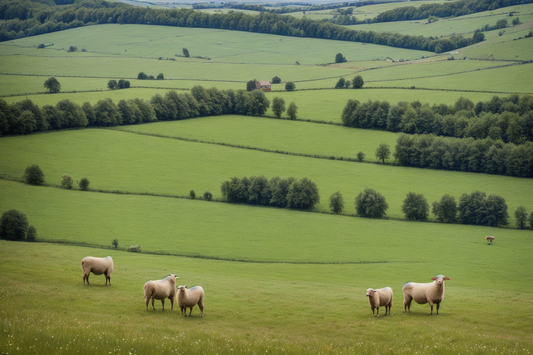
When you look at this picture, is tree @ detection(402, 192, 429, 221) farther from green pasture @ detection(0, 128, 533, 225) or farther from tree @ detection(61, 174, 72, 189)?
tree @ detection(61, 174, 72, 189)

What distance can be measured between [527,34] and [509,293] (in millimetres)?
158942

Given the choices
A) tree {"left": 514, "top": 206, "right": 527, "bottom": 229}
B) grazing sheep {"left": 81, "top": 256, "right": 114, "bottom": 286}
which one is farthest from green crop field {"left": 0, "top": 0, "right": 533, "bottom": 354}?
tree {"left": 514, "top": 206, "right": 527, "bottom": 229}

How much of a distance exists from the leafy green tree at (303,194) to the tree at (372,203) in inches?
262

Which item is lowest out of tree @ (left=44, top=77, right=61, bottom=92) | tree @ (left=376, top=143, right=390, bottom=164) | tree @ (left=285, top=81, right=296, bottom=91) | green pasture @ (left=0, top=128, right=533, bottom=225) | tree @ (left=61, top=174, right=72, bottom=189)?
tree @ (left=61, top=174, right=72, bottom=189)

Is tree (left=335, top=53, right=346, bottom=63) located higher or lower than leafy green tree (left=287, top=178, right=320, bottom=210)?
higher

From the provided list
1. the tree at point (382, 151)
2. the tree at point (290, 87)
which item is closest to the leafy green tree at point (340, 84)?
the tree at point (290, 87)

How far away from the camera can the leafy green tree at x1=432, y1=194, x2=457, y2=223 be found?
6391 centimetres

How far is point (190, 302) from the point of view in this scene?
22344 mm

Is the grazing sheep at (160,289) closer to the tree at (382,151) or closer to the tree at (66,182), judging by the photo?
the tree at (66,182)

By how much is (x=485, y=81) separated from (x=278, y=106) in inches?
2390

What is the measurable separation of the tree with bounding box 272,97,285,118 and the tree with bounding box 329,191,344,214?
4989cm

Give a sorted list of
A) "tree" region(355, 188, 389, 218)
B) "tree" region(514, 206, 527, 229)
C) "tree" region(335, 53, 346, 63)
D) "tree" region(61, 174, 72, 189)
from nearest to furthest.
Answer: "tree" region(514, 206, 527, 229)
"tree" region(355, 188, 389, 218)
"tree" region(61, 174, 72, 189)
"tree" region(335, 53, 346, 63)

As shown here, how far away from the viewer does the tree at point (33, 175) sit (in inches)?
2557

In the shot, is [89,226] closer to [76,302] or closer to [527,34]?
[76,302]
